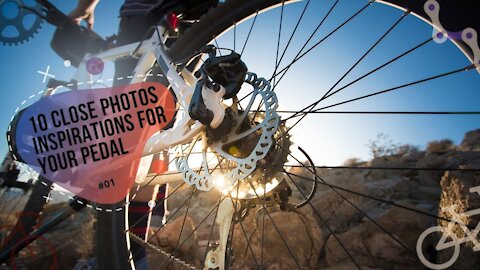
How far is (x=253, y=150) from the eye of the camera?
1032 millimetres

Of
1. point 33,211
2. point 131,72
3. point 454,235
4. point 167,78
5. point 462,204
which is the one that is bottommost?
point 454,235

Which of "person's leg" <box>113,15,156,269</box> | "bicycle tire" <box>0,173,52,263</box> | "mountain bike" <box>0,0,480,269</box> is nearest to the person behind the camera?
"mountain bike" <box>0,0,480,269</box>

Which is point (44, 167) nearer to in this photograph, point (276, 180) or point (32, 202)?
point (32, 202)

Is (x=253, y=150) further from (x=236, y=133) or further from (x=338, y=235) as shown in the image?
(x=338, y=235)

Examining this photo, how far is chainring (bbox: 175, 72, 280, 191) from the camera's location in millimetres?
971

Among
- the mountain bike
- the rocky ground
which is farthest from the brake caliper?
the rocky ground

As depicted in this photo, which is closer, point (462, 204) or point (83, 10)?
point (83, 10)

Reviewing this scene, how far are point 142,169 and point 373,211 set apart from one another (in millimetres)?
4424

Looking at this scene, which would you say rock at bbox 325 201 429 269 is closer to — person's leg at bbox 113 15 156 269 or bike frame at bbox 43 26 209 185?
person's leg at bbox 113 15 156 269

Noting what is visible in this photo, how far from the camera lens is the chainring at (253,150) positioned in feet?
3.19

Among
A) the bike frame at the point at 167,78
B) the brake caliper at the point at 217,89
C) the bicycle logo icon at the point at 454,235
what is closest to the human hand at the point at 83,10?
the bike frame at the point at 167,78

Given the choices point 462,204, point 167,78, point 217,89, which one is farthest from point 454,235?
point 167,78

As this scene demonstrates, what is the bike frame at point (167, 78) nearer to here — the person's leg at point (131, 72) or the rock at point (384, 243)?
the person's leg at point (131, 72)

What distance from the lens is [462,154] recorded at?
21.2 ft
